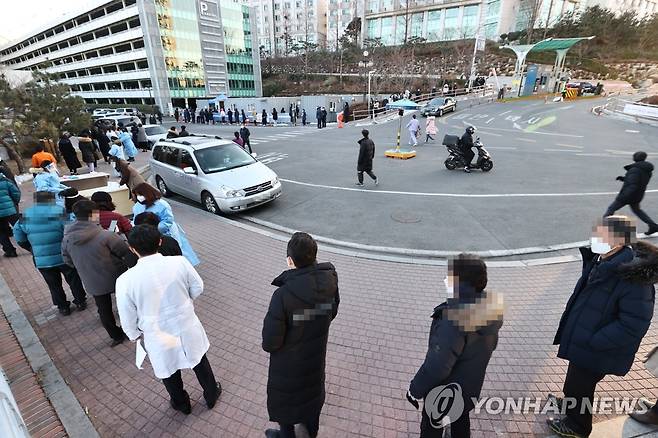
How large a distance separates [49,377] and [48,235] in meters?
1.82

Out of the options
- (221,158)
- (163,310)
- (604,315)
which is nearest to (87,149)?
(221,158)

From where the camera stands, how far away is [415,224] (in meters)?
7.92

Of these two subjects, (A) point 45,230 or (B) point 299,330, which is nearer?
(B) point 299,330

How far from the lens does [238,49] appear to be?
6481cm

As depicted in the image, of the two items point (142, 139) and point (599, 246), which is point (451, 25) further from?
point (599, 246)

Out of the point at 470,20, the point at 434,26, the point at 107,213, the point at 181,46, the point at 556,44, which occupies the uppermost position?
the point at 470,20

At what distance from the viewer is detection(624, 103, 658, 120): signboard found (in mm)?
22375

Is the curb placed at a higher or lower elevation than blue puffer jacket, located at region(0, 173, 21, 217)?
lower

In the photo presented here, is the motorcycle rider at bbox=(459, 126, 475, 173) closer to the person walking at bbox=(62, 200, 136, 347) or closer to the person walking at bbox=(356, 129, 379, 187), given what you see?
the person walking at bbox=(356, 129, 379, 187)

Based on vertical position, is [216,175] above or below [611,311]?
below

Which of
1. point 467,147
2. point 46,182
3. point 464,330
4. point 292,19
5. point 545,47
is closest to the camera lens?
point 464,330

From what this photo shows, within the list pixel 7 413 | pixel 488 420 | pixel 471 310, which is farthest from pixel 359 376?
pixel 7 413

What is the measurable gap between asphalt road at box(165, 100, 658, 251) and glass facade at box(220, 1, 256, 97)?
52791mm

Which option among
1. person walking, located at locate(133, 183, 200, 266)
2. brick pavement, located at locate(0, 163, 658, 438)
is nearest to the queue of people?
brick pavement, located at locate(0, 163, 658, 438)
